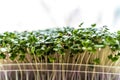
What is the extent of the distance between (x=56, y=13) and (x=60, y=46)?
30.6 inches

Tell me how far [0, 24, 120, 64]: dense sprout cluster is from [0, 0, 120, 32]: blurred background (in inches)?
24.6

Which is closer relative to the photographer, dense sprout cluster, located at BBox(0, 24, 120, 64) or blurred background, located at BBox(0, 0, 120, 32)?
dense sprout cluster, located at BBox(0, 24, 120, 64)

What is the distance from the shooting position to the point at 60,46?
2.90 ft

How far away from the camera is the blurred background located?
1.60 m

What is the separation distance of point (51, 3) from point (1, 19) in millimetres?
381

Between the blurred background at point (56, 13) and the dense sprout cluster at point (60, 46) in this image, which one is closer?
the dense sprout cluster at point (60, 46)

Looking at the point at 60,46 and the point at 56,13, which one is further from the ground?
the point at 56,13

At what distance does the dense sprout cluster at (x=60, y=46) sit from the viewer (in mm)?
890

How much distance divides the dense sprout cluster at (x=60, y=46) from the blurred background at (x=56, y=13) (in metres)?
0.62

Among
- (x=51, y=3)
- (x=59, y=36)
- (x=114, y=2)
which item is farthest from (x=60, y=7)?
(x=59, y=36)

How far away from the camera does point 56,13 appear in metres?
1.63

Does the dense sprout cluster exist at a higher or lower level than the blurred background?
lower

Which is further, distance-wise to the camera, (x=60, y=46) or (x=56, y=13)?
(x=56, y=13)

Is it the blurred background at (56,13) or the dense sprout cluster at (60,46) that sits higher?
the blurred background at (56,13)
